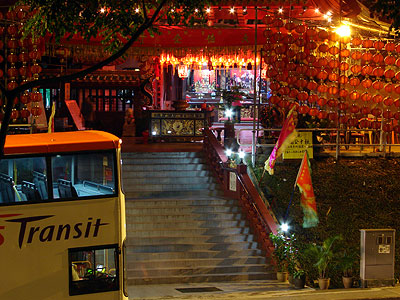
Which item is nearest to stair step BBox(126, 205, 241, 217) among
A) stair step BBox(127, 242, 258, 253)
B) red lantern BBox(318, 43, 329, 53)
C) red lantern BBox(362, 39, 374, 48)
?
stair step BBox(127, 242, 258, 253)

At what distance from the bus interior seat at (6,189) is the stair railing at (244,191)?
813cm

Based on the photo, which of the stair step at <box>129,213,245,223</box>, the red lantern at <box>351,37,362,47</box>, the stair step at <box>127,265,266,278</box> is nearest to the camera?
the stair step at <box>127,265,266,278</box>

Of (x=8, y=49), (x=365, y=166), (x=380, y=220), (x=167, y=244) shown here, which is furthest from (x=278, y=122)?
(x=8, y=49)

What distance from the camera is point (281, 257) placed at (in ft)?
52.7

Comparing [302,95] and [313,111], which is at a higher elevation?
[302,95]

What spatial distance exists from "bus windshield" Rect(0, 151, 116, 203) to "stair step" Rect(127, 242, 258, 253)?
613 centimetres

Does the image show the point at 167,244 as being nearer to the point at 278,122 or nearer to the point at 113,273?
the point at 113,273

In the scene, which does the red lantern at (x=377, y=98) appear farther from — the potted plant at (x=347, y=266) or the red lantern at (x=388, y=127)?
the potted plant at (x=347, y=266)

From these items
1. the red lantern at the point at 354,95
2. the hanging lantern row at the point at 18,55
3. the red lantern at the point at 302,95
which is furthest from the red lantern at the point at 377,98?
the hanging lantern row at the point at 18,55

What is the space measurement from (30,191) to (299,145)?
1181cm

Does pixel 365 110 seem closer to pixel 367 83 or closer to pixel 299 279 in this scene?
pixel 367 83

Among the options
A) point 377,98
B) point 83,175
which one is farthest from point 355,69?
point 83,175

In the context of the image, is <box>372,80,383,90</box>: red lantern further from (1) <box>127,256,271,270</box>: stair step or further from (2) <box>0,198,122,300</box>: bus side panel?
(2) <box>0,198,122,300</box>: bus side panel

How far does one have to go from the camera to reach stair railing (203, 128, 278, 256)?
1728 centimetres
